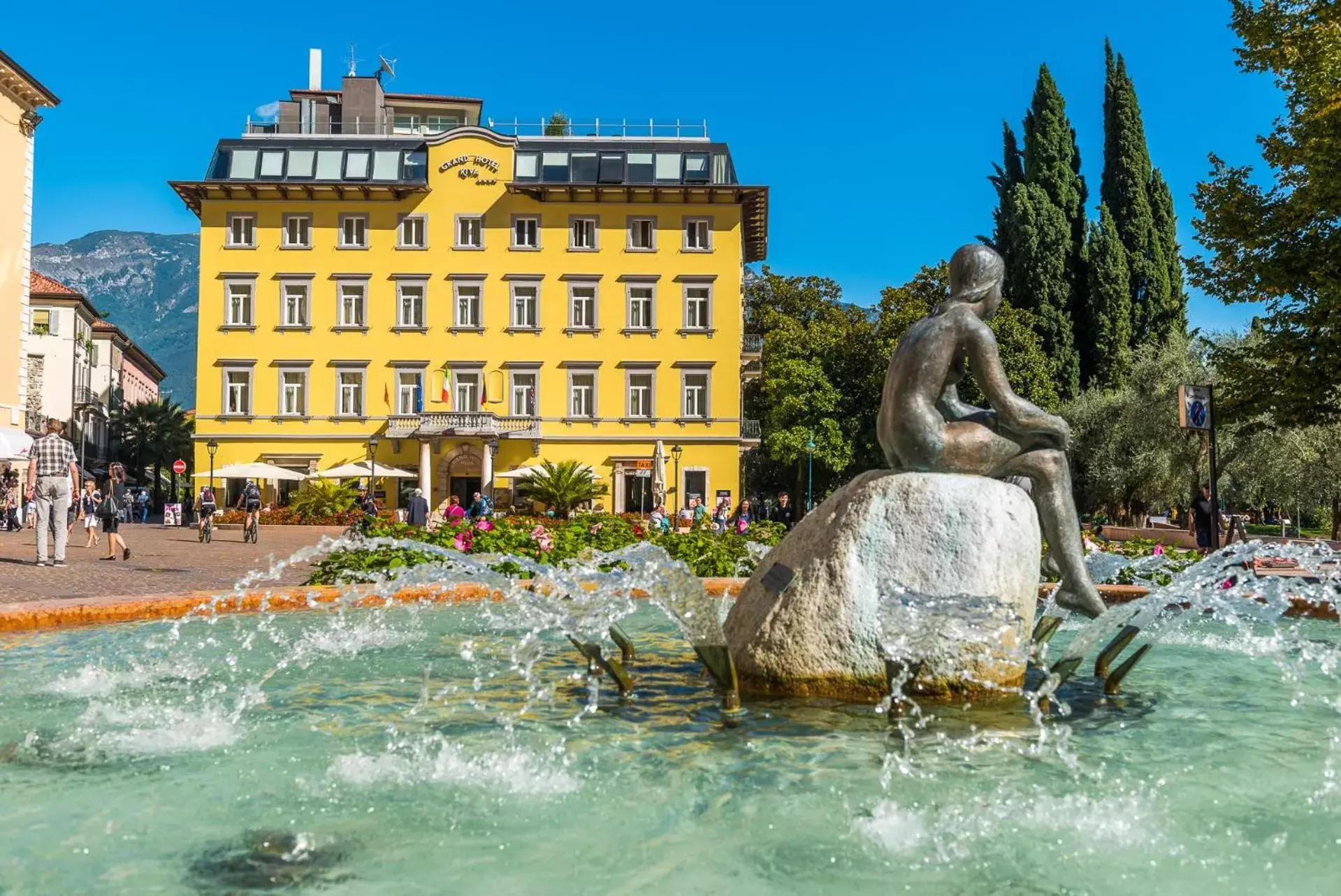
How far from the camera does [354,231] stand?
46688mm

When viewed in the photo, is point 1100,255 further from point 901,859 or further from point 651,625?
point 901,859

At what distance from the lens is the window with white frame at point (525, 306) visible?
47.0 m

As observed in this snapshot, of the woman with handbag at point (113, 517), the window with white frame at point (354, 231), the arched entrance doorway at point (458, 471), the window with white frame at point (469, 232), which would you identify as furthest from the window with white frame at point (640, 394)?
the woman with handbag at point (113, 517)

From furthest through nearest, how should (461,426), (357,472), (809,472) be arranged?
(461,426) → (357,472) → (809,472)

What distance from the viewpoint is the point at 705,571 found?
12320 millimetres

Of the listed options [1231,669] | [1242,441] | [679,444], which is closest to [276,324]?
[679,444]

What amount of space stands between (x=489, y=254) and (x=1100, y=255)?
2384 centimetres

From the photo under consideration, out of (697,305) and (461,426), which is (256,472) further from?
(697,305)

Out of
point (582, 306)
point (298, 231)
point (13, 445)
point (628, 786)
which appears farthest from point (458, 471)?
point (628, 786)

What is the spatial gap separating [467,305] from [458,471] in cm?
674

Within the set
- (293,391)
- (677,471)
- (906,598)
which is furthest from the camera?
(293,391)

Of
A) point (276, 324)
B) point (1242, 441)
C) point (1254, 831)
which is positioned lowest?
point (1254, 831)

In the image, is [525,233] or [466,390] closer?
[525,233]

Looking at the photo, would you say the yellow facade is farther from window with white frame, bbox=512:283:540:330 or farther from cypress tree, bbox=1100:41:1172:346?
cypress tree, bbox=1100:41:1172:346
